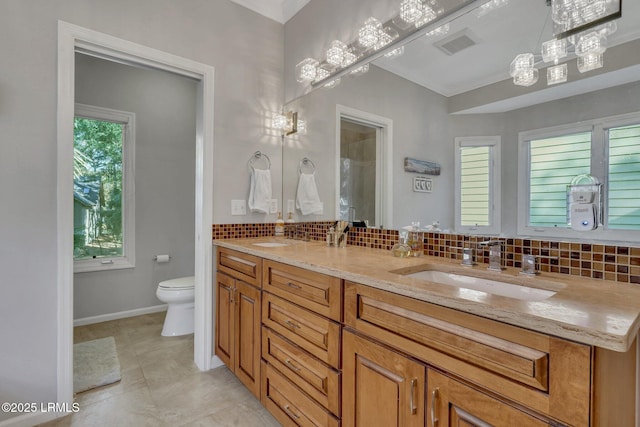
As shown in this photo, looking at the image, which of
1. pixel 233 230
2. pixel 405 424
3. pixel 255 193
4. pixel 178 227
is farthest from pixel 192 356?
pixel 405 424

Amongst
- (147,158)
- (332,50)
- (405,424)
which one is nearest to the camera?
(405,424)

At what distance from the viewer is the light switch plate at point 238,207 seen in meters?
2.30

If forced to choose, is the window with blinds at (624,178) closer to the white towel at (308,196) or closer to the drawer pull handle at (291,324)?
the drawer pull handle at (291,324)

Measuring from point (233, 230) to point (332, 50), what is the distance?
4.73 ft

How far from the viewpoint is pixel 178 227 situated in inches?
136

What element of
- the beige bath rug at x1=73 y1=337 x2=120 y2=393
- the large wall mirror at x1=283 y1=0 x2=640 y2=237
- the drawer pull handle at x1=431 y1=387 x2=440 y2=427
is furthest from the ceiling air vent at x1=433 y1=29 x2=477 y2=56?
the beige bath rug at x1=73 y1=337 x2=120 y2=393

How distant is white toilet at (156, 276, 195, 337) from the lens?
Result: 264 centimetres

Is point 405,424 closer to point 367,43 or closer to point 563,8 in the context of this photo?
point 563,8

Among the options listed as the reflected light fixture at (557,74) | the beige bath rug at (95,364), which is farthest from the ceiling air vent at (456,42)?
the beige bath rug at (95,364)

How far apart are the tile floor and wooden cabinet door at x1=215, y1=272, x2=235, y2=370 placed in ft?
0.58

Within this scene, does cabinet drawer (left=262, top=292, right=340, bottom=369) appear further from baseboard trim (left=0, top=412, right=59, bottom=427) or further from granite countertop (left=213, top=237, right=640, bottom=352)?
baseboard trim (left=0, top=412, right=59, bottom=427)

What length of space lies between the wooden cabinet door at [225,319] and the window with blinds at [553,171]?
163 cm

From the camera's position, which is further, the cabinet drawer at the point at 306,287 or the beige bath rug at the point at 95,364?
the beige bath rug at the point at 95,364

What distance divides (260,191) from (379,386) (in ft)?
5.51
